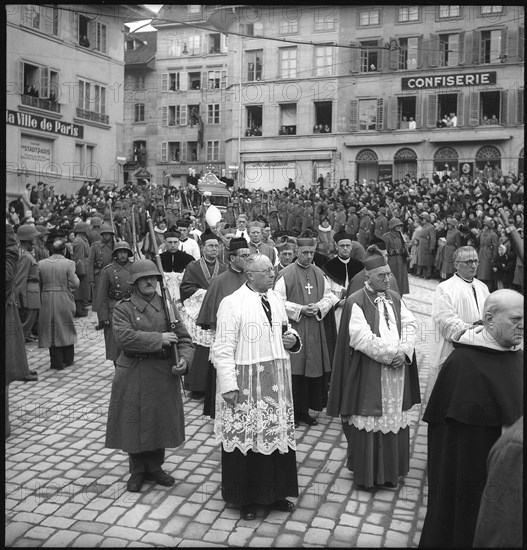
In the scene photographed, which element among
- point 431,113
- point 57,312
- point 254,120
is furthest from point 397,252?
point 254,120

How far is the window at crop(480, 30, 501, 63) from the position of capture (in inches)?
1400

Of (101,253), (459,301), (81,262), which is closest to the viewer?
(459,301)

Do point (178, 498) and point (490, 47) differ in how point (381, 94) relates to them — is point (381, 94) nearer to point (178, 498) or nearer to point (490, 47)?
point (490, 47)

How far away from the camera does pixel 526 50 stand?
125 inches

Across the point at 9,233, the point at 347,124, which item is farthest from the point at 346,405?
the point at 347,124

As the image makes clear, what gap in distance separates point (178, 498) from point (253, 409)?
3.24 ft

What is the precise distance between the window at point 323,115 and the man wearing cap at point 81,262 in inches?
1123

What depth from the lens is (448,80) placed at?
37250 mm

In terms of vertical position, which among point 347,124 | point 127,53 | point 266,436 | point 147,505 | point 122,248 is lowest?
point 147,505

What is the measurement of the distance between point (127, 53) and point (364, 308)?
38.0m

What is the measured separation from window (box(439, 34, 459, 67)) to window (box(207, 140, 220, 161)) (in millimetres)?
16555

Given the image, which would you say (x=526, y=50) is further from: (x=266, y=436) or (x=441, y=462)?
(x=266, y=436)

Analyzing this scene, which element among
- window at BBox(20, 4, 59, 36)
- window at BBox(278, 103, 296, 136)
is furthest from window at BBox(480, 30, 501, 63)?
window at BBox(20, 4, 59, 36)

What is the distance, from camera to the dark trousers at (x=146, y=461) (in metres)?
5.26
